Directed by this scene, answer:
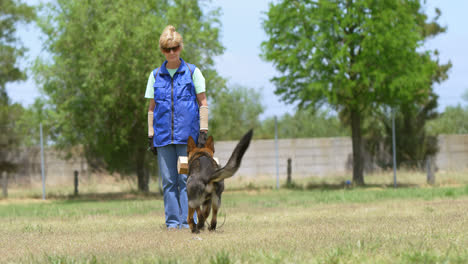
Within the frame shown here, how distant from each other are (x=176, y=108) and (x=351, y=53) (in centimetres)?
1770

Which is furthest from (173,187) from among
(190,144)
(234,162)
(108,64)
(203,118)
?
(108,64)

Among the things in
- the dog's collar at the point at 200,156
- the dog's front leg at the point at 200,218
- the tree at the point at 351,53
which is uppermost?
the tree at the point at 351,53

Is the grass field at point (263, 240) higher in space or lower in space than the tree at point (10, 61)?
lower

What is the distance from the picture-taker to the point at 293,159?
2980 cm

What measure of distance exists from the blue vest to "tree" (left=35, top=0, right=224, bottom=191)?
12.8 m

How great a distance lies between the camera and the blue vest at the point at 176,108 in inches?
315

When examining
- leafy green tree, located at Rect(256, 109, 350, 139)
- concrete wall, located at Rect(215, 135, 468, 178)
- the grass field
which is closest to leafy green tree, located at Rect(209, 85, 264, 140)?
leafy green tree, located at Rect(256, 109, 350, 139)

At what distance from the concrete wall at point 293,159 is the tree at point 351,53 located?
165 inches

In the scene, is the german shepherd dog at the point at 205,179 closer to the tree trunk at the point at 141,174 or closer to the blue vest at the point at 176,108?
the blue vest at the point at 176,108

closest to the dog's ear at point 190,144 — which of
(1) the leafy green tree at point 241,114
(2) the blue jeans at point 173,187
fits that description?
(2) the blue jeans at point 173,187

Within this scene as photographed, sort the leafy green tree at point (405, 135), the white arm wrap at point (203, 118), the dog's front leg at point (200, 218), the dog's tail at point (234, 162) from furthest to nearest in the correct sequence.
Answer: the leafy green tree at point (405, 135) → the white arm wrap at point (203, 118) → the dog's front leg at point (200, 218) → the dog's tail at point (234, 162)

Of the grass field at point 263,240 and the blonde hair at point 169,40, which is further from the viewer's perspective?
the blonde hair at point 169,40

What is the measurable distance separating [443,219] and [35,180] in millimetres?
23800

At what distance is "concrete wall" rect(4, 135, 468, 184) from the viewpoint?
94.3ft
